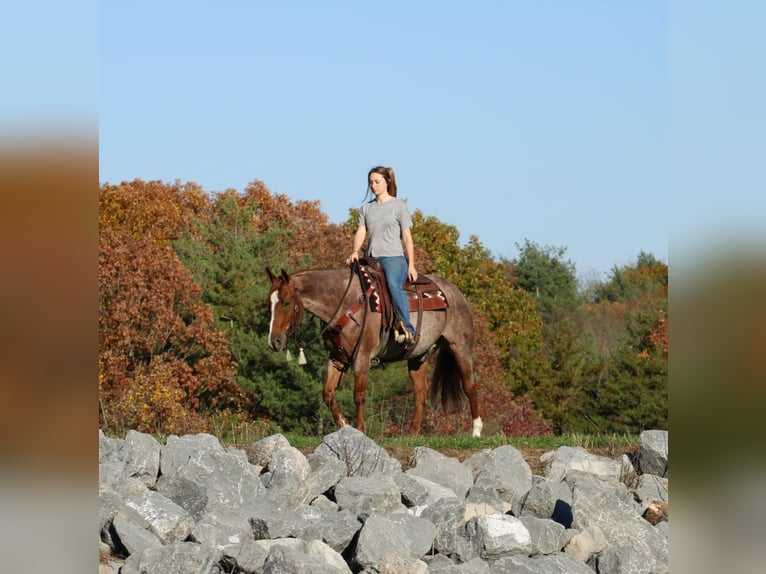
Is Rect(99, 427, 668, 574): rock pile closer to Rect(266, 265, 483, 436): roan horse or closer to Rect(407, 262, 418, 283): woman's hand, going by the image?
Rect(266, 265, 483, 436): roan horse

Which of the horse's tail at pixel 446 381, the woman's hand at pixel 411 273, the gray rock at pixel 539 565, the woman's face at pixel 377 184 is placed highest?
the woman's face at pixel 377 184

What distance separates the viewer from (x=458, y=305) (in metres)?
13.1

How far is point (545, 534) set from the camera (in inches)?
256

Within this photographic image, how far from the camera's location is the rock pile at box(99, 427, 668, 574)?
6.09 metres

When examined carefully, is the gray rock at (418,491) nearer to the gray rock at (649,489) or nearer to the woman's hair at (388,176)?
the gray rock at (649,489)

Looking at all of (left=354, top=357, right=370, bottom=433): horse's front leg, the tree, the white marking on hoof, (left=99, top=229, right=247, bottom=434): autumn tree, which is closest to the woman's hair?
(left=354, top=357, right=370, bottom=433): horse's front leg

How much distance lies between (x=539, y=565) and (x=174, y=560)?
2140 millimetres

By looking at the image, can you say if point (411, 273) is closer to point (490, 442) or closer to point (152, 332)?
point (490, 442)

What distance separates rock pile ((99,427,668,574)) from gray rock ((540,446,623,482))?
314 millimetres

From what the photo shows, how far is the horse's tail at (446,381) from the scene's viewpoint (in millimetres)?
13531

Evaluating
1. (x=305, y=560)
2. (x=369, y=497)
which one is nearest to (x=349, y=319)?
(x=369, y=497)

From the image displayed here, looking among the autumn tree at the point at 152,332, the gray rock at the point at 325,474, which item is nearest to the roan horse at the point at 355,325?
the gray rock at the point at 325,474
